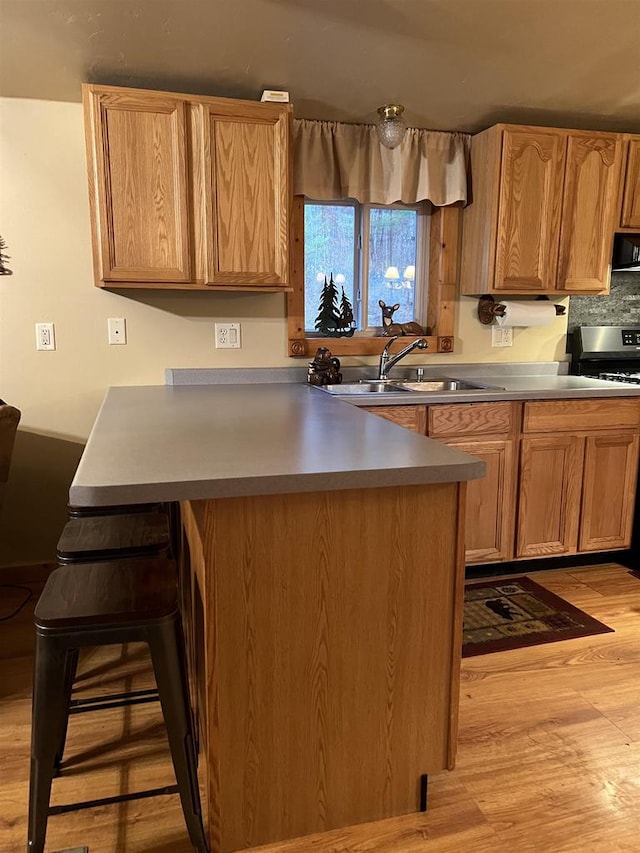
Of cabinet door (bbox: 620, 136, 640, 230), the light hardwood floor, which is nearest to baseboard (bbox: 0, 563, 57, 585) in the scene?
the light hardwood floor

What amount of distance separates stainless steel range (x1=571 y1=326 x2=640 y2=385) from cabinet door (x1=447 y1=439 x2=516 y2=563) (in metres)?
0.93

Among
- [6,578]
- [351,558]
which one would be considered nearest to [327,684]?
[351,558]

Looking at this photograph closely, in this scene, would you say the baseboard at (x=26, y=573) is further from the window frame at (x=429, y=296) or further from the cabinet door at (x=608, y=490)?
the cabinet door at (x=608, y=490)

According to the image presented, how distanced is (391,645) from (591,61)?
8.04ft

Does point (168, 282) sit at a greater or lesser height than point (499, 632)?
greater

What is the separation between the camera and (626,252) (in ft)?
10.2

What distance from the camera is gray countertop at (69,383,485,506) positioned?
1210mm

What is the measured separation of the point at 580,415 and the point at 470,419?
1.85ft

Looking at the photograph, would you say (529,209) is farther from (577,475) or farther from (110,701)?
(110,701)

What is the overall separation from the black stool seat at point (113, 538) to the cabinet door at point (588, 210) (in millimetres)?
2337

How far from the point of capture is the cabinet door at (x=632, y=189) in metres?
3.06

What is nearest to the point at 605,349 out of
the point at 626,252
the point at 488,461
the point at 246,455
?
the point at 626,252

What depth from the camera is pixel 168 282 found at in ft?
8.41

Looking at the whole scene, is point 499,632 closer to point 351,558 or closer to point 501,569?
point 501,569
